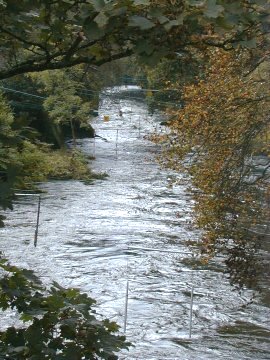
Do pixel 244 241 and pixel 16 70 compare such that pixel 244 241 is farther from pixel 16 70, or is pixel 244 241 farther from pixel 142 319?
pixel 16 70

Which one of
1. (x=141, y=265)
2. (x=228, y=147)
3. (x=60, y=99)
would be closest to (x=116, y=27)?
(x=228, y=147)

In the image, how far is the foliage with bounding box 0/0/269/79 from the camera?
256 cm

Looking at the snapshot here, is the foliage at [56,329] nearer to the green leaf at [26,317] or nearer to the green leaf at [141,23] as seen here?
the green leaf at [26,317]

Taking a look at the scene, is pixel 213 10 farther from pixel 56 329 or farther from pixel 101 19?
pixel 56 329

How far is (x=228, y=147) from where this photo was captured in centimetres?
1328

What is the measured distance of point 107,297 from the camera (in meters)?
18.2

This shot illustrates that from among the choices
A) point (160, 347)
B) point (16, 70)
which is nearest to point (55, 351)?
point (16, 70)

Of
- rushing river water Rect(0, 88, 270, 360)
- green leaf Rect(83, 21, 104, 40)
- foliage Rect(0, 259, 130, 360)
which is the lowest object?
rushing river water Rect(0, 88, 270, 360)

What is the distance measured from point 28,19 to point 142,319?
1428cm

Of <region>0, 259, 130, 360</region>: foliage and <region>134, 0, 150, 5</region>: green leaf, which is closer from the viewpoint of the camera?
<region>134, 0, 150, 5</region>: green leaf

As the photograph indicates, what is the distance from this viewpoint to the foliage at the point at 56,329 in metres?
2.97

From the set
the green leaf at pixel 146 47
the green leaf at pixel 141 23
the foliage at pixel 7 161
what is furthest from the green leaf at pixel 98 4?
the foliage at pixel 7 161

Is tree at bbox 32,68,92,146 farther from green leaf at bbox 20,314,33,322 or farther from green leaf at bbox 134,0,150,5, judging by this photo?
green leaf at bbox 134,0,150,5

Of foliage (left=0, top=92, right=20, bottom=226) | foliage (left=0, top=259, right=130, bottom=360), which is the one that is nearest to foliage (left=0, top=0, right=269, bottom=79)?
foliage (left=0, top=92, right=20, bottom=226)
